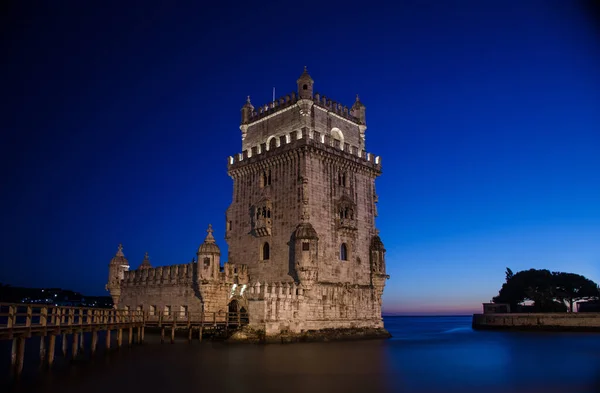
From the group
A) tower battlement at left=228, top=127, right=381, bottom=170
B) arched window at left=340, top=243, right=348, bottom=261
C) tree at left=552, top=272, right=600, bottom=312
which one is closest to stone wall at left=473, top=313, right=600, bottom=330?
tree at left=552, top=272, right=600, bottom=312

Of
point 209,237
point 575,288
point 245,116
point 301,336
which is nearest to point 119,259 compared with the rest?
point 209,237

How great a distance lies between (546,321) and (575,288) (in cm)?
1669

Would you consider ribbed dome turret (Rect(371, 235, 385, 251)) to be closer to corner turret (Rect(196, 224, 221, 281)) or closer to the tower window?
the tower window

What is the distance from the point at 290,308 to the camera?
125 feet

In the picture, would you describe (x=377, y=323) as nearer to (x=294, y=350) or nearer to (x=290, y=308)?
(x=290, y=308)

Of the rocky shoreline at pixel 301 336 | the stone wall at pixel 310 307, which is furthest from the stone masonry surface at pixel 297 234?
the rocky shoreline at pixel 301 336

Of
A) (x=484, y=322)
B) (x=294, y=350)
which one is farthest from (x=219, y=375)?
(x=484, y=322)

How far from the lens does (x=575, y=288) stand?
74.9 meters

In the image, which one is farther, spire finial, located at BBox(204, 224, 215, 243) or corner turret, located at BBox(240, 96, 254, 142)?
corner turret, located at BBox(240, 96, 254, 142)

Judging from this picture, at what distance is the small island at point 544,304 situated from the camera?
60.7 m

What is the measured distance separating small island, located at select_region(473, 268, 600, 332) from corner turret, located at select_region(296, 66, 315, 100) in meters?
40.9

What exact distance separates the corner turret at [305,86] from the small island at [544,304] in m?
40.9

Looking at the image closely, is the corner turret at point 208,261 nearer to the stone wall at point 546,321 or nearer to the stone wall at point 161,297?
the stone wall at point 161,297

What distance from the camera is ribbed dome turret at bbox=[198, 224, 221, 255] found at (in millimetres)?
42375
